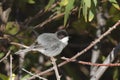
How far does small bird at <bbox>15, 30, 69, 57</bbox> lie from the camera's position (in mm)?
3334

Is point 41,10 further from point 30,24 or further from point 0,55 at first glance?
point 0,55

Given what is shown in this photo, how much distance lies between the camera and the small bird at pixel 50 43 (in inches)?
131

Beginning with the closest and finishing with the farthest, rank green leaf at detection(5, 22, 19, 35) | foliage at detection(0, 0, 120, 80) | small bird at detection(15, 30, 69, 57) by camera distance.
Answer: small bird at detection(15, 30, 69, 57) < foliage at detection(0, 0, 120, 80) < green leaf at detection(5, 22, 19, 35)

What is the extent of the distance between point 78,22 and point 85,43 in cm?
54

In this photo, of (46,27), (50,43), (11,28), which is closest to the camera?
(50,43)

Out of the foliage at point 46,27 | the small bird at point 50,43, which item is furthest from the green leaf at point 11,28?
the small bird at point 50,43

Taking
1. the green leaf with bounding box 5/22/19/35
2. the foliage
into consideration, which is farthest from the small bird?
the green leaf with bounding box 5/22/19/35

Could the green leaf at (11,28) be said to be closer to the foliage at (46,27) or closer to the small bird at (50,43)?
the foliage at (46,27)

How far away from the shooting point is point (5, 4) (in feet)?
12.4

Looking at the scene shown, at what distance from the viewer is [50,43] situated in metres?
3.41

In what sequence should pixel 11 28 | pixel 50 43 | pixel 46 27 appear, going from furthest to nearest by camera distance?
1. pixel 46 27
2. pixel 11 28
3. pixel 50 43

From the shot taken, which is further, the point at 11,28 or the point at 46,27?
the point at 46,27

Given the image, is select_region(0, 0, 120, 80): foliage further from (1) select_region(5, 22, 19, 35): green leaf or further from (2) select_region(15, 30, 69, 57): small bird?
(2) select_region(15, 30, 69, 57): small bird

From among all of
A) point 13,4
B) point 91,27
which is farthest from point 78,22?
point 13,4
